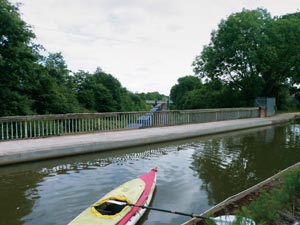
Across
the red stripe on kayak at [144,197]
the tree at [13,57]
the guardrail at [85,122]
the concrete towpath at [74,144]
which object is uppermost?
the tree at [13,57]

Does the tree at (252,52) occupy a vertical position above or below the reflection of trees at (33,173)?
above

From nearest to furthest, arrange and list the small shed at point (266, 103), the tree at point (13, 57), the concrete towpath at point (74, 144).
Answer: the concrete towpath at point (74, 144), the tree at point (13, 57), the small shed at point (266, 103)

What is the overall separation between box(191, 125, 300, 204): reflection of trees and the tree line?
10.4 m

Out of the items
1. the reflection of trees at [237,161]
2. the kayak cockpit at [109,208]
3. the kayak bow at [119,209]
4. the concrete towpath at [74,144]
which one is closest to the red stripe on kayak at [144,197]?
the kayak bow at [119,209]

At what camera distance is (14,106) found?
10.3 metres

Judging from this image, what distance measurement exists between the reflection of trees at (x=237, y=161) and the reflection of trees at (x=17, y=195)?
3037mm

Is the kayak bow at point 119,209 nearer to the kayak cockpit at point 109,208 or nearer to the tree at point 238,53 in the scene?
the kayak cockpit at point 109,208

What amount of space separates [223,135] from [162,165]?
6.05 metres

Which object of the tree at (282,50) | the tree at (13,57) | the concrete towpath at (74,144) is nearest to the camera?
the concrete towpath at (74,144)

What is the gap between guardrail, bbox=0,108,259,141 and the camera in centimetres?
818

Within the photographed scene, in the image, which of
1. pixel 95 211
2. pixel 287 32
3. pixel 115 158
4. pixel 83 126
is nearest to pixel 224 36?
pixel 287 32

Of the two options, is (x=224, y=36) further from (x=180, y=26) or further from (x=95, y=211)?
(x=95, y=211)

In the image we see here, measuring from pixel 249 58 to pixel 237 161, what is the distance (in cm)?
1403

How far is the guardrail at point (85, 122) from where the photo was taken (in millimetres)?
8180
